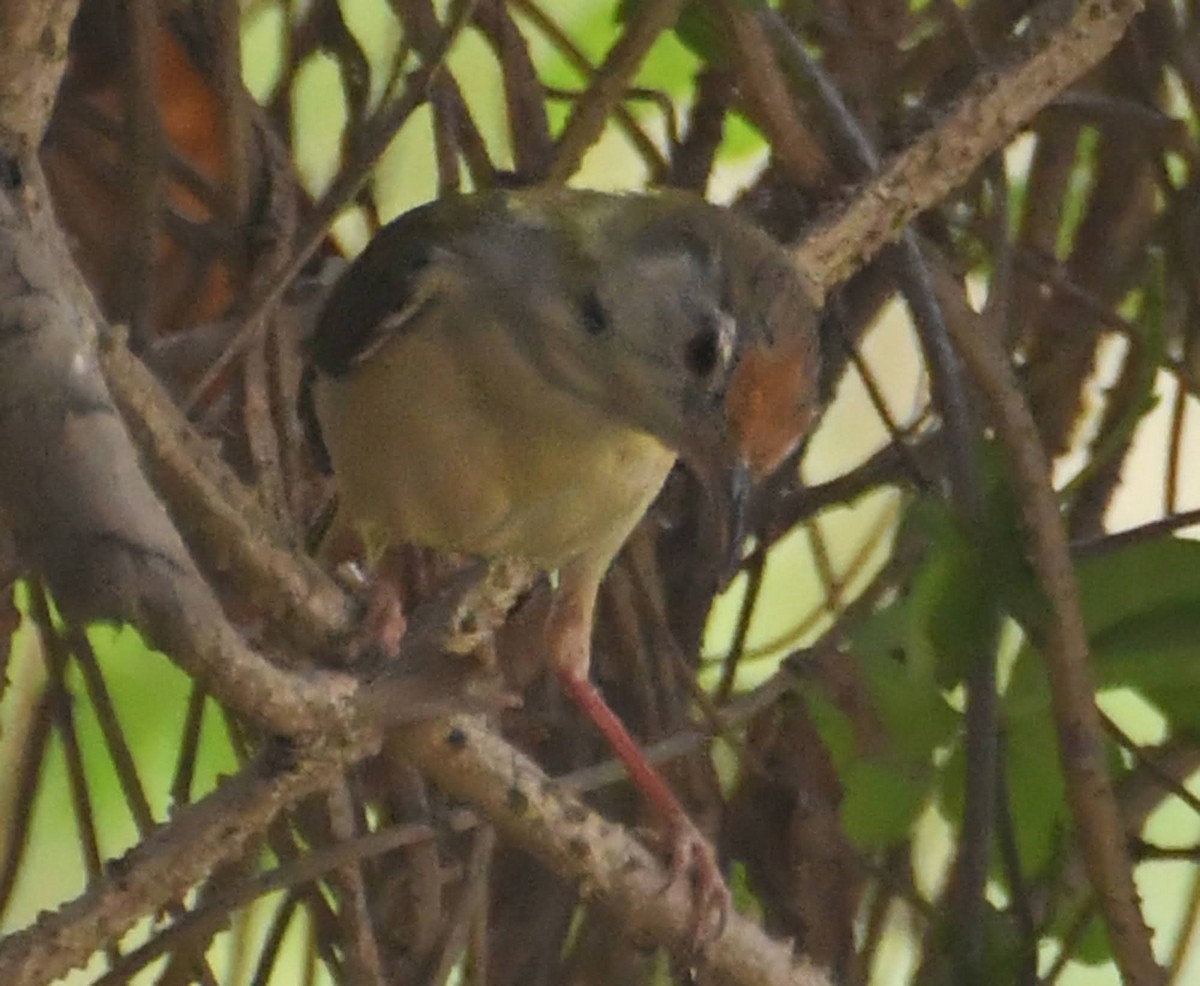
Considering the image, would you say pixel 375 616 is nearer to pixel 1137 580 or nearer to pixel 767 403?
pixel 767 403

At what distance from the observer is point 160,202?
5.31 feet

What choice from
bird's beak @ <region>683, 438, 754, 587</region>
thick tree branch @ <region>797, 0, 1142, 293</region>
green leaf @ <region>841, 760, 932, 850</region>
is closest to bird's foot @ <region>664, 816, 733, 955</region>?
green leaf @ <region>841, 760, 932, 850</region>

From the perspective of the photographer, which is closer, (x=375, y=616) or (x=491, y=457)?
(x=375, y=616)

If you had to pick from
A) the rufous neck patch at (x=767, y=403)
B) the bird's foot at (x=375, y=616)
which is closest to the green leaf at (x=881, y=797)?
Answer: the rufous neck patch at (x=767, y=403)

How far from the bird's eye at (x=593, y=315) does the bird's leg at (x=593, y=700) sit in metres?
0.25

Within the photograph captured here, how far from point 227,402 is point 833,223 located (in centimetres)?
60

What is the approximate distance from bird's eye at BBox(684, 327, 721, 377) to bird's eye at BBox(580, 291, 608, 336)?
0.34ft

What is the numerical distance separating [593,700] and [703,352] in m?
0.42

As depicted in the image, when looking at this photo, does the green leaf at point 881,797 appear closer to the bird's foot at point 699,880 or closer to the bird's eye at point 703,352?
the bird's foot at point 699,880

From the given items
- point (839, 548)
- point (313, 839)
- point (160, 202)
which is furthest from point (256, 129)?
Result: point (839, 548)

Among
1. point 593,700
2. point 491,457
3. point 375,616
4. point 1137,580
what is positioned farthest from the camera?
point 593,700

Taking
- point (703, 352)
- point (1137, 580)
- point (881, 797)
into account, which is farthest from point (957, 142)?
point (881, 797)

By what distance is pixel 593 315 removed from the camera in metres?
1.61

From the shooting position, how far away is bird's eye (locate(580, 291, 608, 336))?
1.60m
